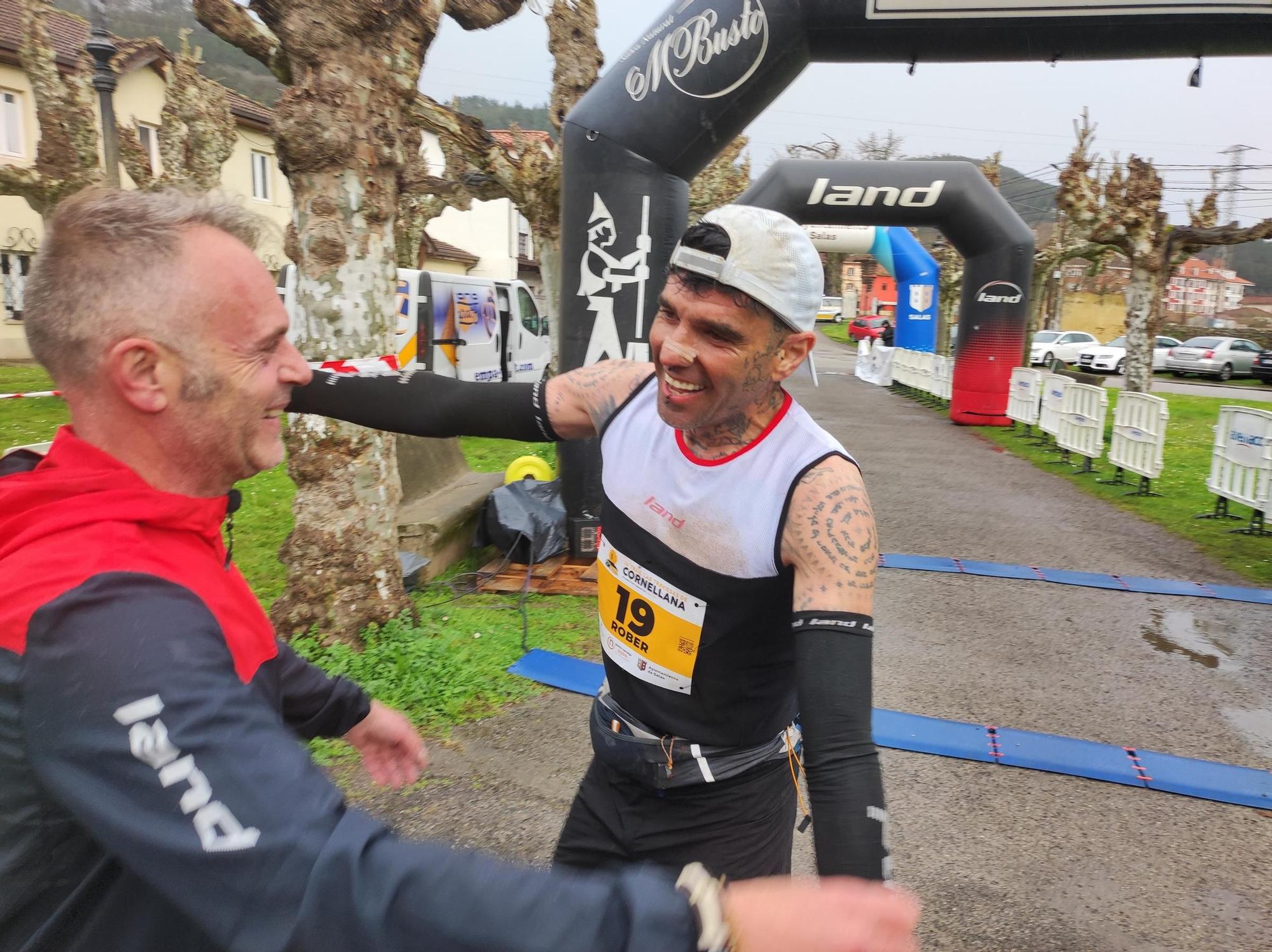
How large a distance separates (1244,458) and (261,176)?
105 ft

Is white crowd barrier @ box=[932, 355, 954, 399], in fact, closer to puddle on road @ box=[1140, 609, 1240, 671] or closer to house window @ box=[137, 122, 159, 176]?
puddle on road @ box=[1140, 609, 1240, 671]

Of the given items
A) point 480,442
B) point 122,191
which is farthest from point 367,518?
point 480,442

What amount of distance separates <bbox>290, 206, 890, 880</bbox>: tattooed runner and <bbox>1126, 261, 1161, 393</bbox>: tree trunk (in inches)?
590

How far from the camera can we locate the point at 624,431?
213 cm

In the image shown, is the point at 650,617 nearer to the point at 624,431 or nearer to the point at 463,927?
the point at 624,431

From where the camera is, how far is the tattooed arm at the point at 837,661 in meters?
1.43

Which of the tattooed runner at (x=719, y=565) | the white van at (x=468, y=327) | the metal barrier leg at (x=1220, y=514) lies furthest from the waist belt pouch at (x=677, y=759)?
the metal barrier leg at (x=1220, y=514)

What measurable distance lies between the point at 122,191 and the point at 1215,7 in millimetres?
8023

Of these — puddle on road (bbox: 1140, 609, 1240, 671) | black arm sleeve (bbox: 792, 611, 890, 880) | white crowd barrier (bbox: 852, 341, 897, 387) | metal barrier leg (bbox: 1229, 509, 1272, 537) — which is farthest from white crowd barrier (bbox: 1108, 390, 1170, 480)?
white crowd barrier (bbox: 852, 341, 897, 387)

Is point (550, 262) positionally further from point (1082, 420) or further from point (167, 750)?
point (167, 750)

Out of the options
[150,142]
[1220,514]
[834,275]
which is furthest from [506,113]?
[1220,514]

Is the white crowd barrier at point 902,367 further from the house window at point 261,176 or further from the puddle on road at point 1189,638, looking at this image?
the house window at point 261,176

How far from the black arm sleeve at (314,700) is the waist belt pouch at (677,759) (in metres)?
0.63

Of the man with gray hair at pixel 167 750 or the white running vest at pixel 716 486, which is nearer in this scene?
the man with gray hair at pixel 167 750
